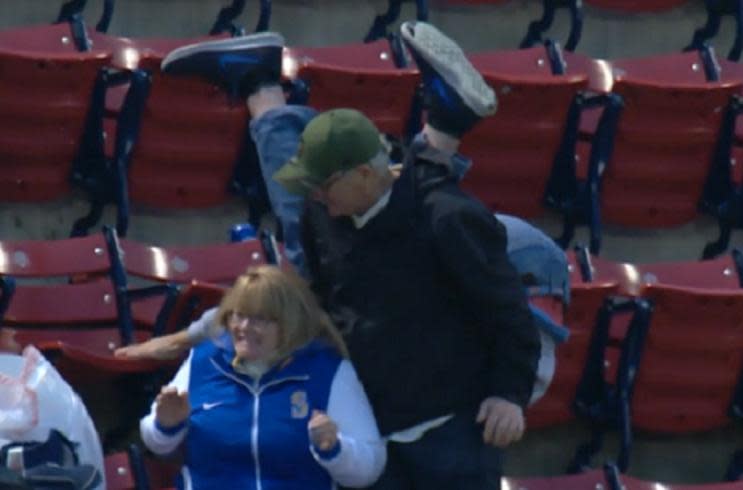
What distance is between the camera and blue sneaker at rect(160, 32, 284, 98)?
14.0ft

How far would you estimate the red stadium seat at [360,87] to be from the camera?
18.8 feet

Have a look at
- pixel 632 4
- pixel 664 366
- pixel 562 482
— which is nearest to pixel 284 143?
pixel 562 482

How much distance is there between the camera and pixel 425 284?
13.2 feet

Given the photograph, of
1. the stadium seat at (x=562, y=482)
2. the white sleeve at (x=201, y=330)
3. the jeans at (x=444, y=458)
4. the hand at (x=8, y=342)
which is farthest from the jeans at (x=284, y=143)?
the stadium seat at (x=562, y=482)

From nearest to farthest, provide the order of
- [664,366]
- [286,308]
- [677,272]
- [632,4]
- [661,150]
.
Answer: [286,308], [664,366], [677,272], [661,150], [632,4]

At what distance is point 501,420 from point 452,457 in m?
0.14

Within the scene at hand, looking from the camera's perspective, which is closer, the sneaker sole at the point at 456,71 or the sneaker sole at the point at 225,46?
the sneaker sole at the point at 456,71

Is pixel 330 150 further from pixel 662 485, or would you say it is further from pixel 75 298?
pixel 662 485

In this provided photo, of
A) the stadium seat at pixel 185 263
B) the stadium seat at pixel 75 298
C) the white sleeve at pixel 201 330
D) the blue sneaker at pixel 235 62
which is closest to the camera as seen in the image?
the white sleeve at pixel 201 330

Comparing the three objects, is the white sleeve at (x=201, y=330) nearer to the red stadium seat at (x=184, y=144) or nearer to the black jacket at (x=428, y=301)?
the black jacket at (x=428, y=301)

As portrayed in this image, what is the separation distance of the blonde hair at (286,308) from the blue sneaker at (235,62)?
1.28 ft

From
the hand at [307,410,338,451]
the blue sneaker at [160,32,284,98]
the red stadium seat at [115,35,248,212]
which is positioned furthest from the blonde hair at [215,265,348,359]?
the red stadium seat at [115,35,248,212]

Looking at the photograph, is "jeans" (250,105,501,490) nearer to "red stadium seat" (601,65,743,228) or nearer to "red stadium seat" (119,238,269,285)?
"red stadium seat" (119,238,269,285)

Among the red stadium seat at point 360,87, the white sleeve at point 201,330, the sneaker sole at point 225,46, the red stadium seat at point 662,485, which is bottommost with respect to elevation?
the red stadium seat at point 662,485
